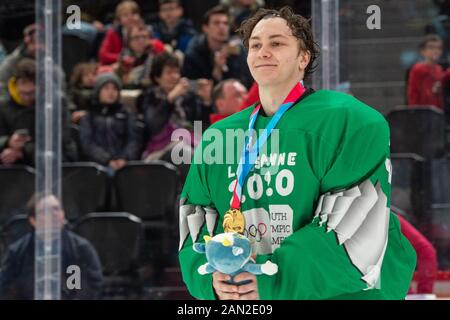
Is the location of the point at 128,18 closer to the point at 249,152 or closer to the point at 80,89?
the point at 80,89

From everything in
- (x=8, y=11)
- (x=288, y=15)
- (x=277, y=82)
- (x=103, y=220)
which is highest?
(x=8, y=11)

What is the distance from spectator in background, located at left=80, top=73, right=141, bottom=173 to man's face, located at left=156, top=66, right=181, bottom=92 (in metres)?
0.19

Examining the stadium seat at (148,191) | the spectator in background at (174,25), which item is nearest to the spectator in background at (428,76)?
the spectator in background at (174,25)

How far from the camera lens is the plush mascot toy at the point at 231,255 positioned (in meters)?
1.92

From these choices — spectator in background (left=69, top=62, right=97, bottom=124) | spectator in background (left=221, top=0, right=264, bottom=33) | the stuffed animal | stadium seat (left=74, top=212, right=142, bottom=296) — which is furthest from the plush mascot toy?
spectator in background (left=69, top=62, right=97, bottom=124)

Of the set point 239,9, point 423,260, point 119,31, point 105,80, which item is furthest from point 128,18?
point 423,260

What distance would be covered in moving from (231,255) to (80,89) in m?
2.39

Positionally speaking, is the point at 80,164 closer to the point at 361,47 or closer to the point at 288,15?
the point at 361,47

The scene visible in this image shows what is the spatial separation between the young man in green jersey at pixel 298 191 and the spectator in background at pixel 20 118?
2217 mm

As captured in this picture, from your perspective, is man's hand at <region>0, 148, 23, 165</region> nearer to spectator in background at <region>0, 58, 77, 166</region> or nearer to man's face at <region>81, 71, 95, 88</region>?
spectator in background at <region>0, 58, 77, 166</region>

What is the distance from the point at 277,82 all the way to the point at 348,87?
1.53 meters

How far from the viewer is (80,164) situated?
13.5ft

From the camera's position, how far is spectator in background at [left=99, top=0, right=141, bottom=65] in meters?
3.92

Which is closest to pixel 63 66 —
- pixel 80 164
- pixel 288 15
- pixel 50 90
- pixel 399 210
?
pixel 50 90
